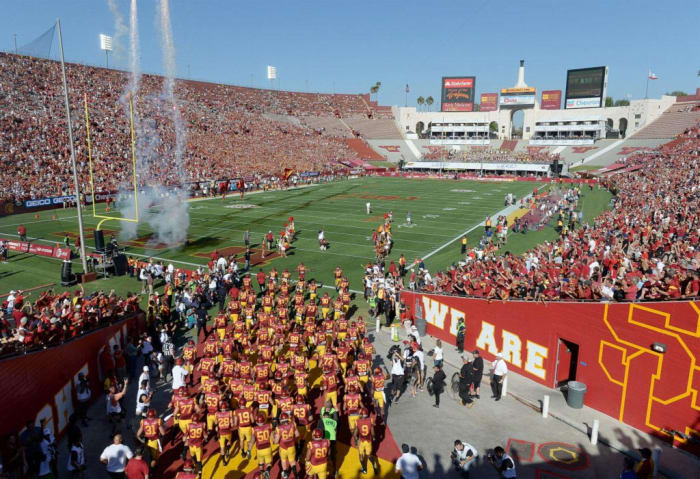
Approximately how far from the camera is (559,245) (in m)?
21.5

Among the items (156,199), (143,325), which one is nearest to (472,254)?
(143,325)

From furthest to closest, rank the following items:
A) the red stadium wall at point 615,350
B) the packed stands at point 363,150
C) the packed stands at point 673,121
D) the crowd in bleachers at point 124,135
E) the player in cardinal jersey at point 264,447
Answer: the packed stands at point 363,150
the packed stands at point 673,121
the crowd in bleachers at point 124,135
the red stadium wall at point 615,350
the player in cardinal jersey at point 264,447

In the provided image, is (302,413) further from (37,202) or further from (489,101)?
(489,101)

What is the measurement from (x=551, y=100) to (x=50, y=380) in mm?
104693

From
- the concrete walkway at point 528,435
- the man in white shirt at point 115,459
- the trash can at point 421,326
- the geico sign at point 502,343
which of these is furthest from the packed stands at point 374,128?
the man in white shirt at point 115,459

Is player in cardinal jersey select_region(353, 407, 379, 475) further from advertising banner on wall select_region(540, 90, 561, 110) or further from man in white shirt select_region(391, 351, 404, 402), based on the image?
advertising banner on wall select_region(540, 90, 561, 110)

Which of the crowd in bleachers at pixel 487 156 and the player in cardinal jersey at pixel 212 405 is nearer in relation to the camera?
the player in cardinal jersey at pixel 212 405

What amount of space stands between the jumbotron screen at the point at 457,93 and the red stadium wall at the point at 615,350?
9623 centimetres

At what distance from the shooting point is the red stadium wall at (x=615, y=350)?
30.5 ft

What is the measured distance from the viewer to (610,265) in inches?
606

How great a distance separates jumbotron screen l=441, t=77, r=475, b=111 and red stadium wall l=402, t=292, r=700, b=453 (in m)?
96.2

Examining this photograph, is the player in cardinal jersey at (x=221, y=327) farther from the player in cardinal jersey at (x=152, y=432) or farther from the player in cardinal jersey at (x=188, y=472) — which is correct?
the player in cardinal jersey at (x=188, y=472)

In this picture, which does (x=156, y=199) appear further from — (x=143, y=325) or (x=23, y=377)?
(x=23, y=377)

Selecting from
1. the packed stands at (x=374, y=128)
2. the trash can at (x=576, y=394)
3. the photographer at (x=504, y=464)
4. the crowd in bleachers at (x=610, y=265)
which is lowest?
the trash can at (x=576, y=394)
